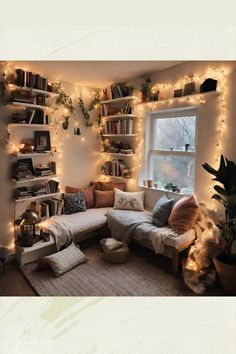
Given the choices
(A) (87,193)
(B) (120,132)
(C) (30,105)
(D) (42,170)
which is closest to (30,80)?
(C) (30,105)

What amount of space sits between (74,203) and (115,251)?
967 millimetres

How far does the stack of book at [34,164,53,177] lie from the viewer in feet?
10.3

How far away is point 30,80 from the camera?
115 inches

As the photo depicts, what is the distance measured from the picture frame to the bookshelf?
102 centimetres

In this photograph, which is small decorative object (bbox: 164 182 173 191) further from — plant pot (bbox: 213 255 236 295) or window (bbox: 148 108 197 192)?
plant pot (bbox: 213 255 236 295)

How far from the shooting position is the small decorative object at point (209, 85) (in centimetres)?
262

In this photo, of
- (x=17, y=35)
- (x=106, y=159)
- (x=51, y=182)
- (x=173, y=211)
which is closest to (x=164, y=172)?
(x=173, y=211)

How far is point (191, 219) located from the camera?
8.79 feet

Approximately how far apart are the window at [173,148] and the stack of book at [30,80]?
1554mm

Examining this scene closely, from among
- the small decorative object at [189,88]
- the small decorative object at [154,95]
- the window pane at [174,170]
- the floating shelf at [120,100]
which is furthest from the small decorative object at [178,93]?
the window pane at [174,170]

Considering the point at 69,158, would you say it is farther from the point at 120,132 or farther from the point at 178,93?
the point at 178,93

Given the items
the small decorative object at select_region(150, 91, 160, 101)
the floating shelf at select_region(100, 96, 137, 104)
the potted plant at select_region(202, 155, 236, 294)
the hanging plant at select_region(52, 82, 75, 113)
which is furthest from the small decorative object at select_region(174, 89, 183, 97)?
the hanging plant at select_region(52, 82, 75, 113)

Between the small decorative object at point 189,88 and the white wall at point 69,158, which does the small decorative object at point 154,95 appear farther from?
the white wall at point 69,158
